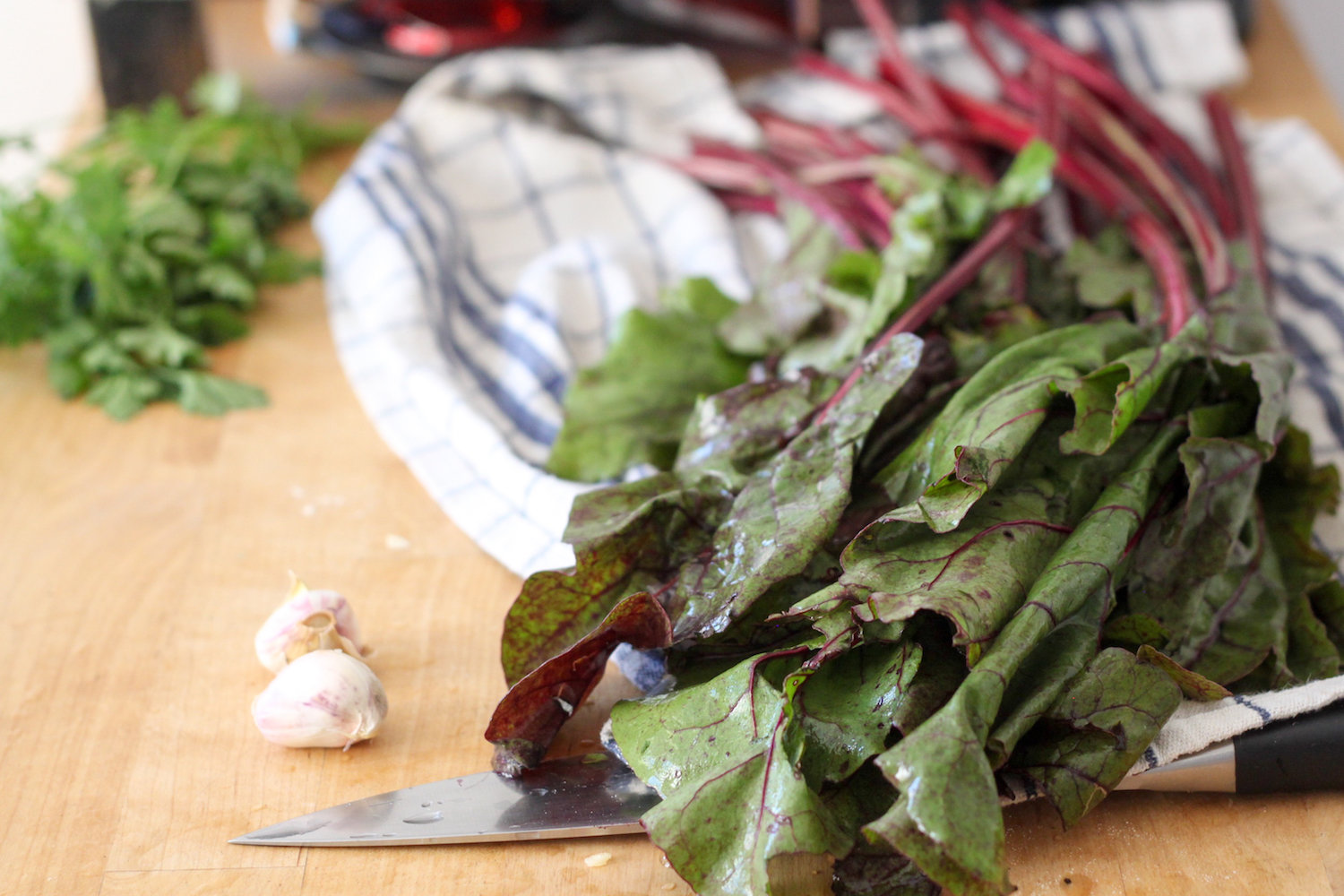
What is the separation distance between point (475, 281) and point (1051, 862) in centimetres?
A: 92

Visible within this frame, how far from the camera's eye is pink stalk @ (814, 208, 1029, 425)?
35.4 inches

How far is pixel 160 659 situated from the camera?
89cm

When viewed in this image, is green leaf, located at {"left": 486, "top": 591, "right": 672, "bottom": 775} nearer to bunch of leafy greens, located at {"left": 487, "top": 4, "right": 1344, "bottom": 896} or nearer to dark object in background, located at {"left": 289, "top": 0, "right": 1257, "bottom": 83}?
bunch of leafy greens, located at {"left": 487, "top": 4, "right": 1344, "bottom": 896}

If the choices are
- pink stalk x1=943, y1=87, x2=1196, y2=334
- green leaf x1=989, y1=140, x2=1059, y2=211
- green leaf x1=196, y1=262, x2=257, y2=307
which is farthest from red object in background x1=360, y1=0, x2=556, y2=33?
green leaf x1=989, y1=140, x2=1059, y2=211

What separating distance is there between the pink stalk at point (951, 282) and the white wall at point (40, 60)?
4.87 feet

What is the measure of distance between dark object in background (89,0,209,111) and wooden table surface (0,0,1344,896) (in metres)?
0.55

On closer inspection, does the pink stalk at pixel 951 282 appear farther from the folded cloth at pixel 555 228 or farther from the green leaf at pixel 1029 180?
the folded cloth at pixel 555 228

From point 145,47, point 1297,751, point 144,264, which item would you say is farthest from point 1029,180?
point 145,47

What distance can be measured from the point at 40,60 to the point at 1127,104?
1.90 metres

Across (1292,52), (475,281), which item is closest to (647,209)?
(475,281)

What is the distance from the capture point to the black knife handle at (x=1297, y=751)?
2.38 ft

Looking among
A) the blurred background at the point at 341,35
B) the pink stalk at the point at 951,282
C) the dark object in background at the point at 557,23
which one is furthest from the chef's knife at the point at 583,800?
the dark object in background at the point at 557,23

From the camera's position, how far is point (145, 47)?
1.60 metres

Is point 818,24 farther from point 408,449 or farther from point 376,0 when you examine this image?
point 408,449
